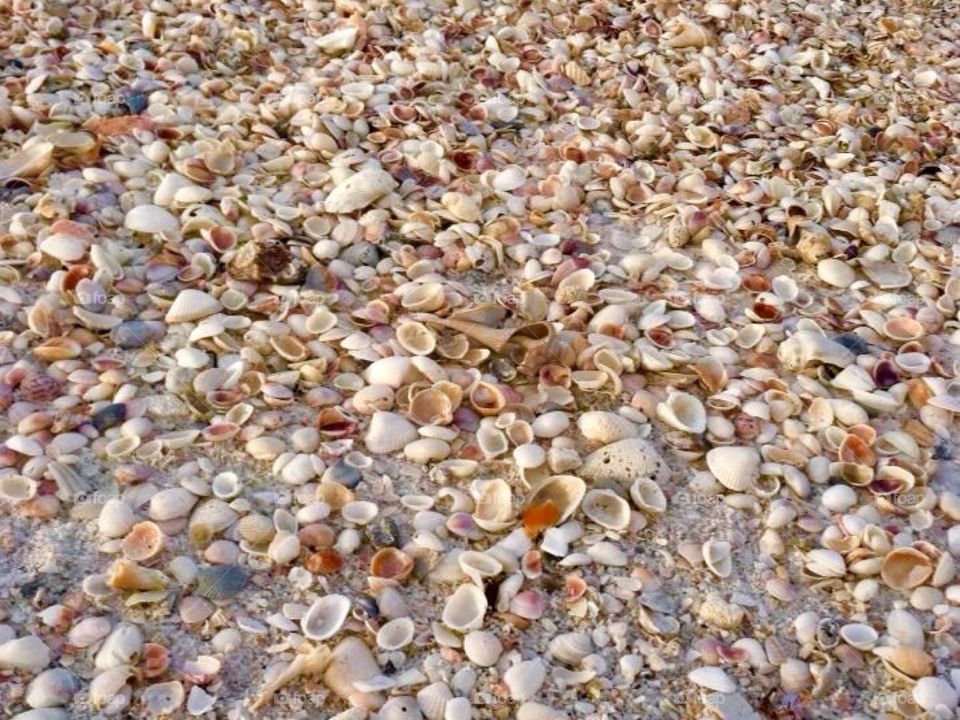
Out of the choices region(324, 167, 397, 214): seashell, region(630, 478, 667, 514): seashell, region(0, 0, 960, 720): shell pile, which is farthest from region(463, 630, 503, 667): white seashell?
region(324, 167, 397, 214): seashell

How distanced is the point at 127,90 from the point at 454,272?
1.45 metres

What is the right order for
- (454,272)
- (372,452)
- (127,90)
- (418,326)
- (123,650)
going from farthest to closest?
(127,90), (454,272), (418,326), (372,452), (123,650)

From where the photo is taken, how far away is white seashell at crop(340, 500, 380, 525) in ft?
6.67

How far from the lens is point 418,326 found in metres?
2.45

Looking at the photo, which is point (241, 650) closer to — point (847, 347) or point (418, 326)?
point (418, 326)

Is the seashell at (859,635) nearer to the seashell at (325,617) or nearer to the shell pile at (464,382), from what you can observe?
the shell pile at (464,382)

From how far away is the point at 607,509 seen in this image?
2.06m

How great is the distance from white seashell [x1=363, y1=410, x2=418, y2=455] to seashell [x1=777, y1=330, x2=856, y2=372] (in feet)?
3.20

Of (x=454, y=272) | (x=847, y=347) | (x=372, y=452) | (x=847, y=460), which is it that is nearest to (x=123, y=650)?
(x=372, y=452)

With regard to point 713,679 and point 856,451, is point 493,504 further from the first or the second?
point 856,451

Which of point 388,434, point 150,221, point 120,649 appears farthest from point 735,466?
point 150,221

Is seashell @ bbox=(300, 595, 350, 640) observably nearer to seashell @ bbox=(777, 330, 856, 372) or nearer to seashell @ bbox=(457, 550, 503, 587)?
seashell @ bbox=(457, 550, 503, 587)

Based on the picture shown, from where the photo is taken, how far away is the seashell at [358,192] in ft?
9.30

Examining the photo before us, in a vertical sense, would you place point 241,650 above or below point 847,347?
below
